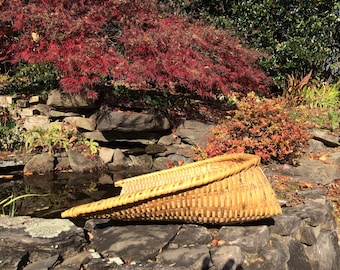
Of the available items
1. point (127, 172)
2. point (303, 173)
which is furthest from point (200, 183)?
point (127, 172)

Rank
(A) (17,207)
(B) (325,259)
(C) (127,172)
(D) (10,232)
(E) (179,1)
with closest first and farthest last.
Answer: (D) (10,232) → (B) (325,259) → (A) (17,207) → (C) (127,172) → (E) (179,1)

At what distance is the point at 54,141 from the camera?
5.85 meters

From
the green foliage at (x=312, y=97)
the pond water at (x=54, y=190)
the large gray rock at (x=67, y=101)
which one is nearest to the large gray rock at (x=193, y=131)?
the pond water at (x=54, y=190)

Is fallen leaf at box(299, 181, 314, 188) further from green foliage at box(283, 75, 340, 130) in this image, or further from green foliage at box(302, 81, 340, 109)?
green foliage at box(302, 81, 340, 109)

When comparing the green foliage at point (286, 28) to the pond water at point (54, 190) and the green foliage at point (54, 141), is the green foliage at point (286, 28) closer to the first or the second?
the green foliage at point (54, 141)

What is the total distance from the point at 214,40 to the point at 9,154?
4115mm

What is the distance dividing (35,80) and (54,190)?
3401 millimetres

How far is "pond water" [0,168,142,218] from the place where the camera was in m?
3.91

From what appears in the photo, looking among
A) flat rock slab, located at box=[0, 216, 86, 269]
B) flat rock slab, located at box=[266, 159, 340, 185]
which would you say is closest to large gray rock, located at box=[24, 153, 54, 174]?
flat rock slab, located at box=[0, 216, 86, 269]

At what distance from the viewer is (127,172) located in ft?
18.0

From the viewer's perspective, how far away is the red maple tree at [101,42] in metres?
5.05

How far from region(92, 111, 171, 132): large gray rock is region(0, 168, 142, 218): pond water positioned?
77 centimetres

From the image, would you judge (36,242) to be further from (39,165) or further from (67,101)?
(67,101)

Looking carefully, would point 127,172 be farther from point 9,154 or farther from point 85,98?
point 9,154
